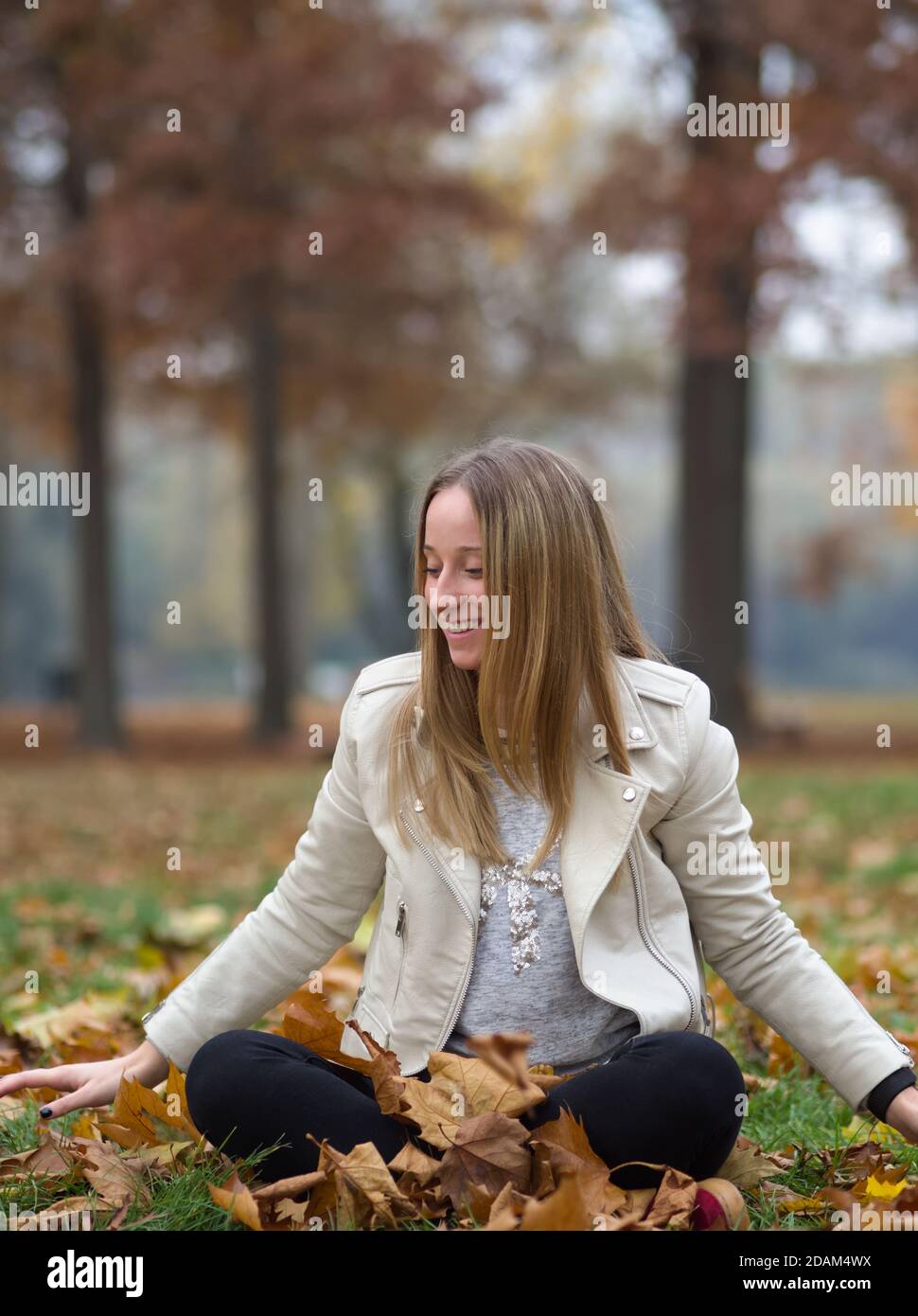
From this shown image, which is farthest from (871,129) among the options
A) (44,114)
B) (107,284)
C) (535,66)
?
(44,114)

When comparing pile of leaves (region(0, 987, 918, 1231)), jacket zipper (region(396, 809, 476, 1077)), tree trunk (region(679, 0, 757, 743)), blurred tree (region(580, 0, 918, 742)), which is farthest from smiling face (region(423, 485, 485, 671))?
tree trunk (region(679, 0, 757, 743))

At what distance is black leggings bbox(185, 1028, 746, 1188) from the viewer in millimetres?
2164

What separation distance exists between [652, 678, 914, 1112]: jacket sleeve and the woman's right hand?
0.91m

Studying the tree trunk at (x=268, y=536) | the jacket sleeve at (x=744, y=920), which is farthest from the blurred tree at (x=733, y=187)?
the jacket sleeve at (x=744, y=920)

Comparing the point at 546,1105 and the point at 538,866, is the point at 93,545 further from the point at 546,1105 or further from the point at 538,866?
the point at 546,1105

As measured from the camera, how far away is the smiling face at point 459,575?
235cm

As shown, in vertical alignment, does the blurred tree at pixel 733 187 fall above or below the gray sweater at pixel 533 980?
above

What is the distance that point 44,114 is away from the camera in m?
12.9

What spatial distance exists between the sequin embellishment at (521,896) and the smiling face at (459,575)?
1.05 feet

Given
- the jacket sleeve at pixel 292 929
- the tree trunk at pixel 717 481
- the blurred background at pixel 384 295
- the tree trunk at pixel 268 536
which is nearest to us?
the jacket sleeve at pixel 292 929

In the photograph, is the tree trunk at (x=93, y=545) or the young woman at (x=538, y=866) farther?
the tree trunk at (x=93, y=545)

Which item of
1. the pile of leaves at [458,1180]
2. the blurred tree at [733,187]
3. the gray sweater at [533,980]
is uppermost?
the blurred tree at [733,187]

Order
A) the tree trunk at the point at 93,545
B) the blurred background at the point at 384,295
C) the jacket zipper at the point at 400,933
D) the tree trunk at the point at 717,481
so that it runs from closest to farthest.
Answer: the jacket zipper at the point at 400,933
the blurred background at the point at 384,295
the tree trunk at the point at 717,481
the tree trunk at the point at 93,545

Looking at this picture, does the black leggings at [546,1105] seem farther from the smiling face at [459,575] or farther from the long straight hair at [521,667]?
the smiling face at [459,575]
